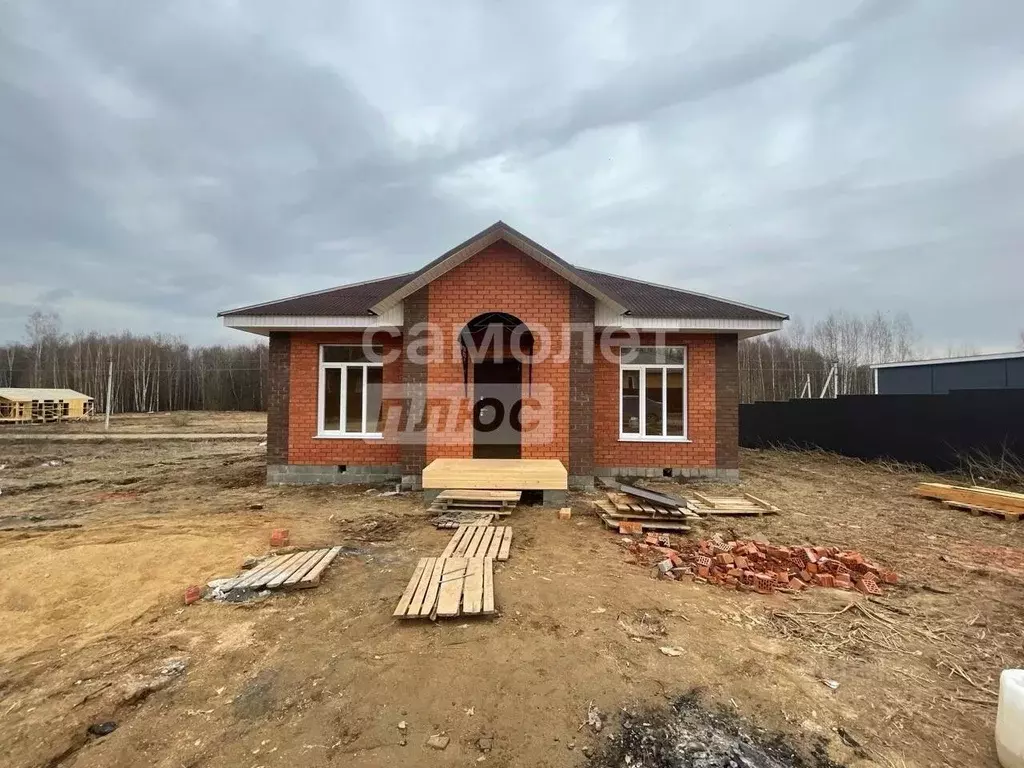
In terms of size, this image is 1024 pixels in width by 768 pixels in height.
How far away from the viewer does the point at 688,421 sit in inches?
396

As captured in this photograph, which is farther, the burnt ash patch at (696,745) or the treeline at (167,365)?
the treeline at (167,365)

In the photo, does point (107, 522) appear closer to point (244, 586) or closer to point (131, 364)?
point (244, 586)

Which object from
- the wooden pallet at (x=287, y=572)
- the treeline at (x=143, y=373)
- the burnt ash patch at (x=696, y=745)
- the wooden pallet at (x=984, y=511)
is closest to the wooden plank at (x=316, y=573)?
the wooden pallet at (x=287, y=572)

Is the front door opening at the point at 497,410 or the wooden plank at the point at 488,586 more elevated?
the front door opening at the point at 497,410

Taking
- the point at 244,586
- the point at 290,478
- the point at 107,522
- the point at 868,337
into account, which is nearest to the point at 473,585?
the point at 244,586

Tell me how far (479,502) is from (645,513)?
2.57 metres

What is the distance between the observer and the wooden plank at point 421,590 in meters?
3.91

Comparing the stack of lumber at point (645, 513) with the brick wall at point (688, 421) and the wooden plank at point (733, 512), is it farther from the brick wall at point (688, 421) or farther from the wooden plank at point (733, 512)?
the brick wall at point (688, 421)

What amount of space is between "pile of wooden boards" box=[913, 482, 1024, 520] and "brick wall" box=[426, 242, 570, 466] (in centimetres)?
671

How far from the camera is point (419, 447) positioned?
8.83 metres

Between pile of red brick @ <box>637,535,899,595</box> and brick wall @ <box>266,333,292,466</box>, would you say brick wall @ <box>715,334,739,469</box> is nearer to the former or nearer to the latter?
pile of red brick @ <box>637,535,899,595</box>

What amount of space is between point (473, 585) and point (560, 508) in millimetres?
3589

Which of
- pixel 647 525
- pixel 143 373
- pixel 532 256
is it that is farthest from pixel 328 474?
pixel 143 373

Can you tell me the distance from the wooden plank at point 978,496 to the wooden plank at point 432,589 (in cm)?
899
